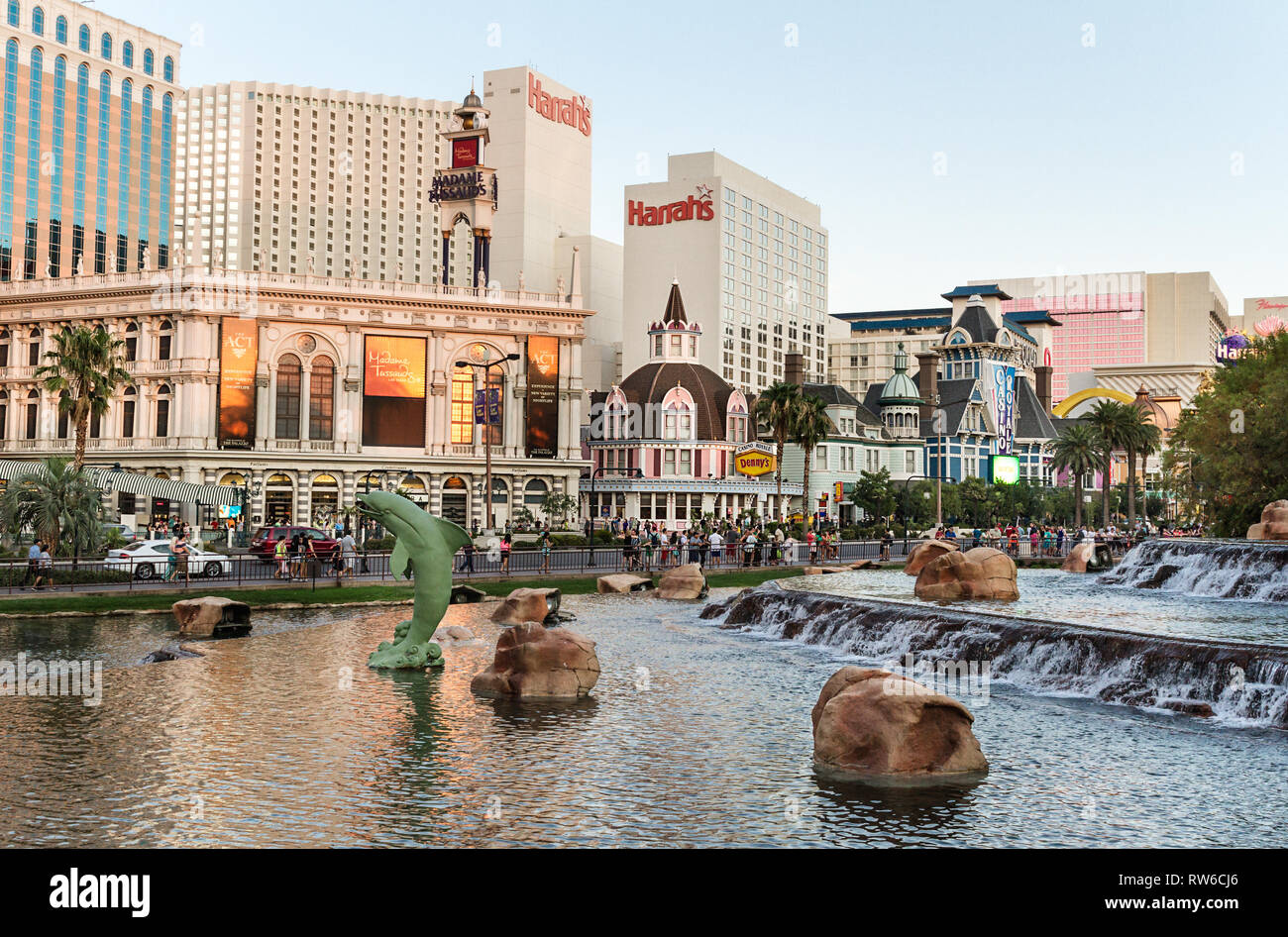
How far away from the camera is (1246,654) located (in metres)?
19.8

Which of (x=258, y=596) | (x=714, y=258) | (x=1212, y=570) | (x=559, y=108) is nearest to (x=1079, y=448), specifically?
(x=1212, y=570)

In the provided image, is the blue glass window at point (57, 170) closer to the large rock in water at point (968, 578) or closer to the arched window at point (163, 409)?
the arched window at point (163, 409)

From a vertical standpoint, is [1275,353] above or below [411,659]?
above

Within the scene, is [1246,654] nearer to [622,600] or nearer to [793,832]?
[793,832]

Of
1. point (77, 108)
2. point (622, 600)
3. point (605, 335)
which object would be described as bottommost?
point (622, 600)

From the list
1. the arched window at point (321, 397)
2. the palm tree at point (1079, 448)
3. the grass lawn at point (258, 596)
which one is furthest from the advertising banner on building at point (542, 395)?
the grass lawn at point (258, 596)

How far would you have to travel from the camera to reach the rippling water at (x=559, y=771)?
12.5 meters

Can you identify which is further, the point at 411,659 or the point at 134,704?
the point at 411,659

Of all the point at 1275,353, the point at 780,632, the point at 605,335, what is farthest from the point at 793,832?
the point at 605,335

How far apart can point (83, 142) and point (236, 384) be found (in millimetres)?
90783

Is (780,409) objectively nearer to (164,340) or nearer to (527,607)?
(527,607)

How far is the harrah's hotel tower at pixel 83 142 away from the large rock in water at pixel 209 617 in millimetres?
125331

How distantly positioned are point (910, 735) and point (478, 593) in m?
25.3

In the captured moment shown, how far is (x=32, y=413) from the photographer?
300 ft
